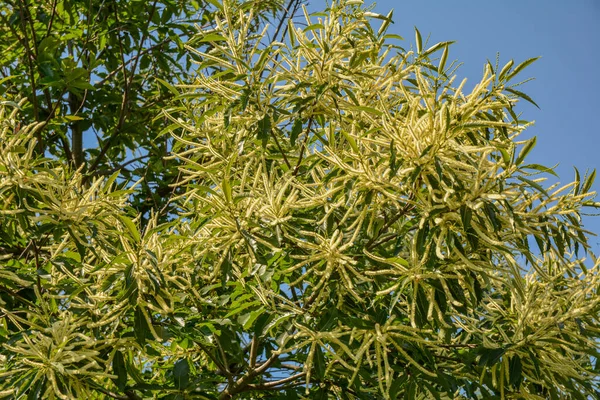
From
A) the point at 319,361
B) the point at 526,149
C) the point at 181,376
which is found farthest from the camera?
the point at 181,376

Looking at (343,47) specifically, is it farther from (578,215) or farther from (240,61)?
(578,215)

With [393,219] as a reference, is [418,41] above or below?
above

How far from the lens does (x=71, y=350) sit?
2.12 m

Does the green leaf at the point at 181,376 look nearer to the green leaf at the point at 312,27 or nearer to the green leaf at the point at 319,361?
the green leaf at the point at 319,361

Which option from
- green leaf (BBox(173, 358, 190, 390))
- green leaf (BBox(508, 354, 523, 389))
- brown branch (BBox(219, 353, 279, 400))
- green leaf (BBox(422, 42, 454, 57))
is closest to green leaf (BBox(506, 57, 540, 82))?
green leaf (BBox(422, 42, 454, 57))

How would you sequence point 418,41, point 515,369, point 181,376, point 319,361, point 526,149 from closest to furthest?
point 526,149
point 319,361
point 515,369
point 418,41
point 181,376

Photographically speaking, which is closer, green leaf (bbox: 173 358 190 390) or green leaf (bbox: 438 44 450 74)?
green leaf (bbox: 438 44 450 74)

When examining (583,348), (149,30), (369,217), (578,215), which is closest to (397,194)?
(369,217)

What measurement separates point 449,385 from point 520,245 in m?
0.50

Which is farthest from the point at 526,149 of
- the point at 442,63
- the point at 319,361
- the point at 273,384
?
the point at 273,384

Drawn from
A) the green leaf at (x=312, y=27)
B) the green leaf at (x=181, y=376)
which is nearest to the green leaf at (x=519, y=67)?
the green leaf at (x=312, y=27)

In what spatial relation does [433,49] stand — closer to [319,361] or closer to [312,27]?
[312,27]

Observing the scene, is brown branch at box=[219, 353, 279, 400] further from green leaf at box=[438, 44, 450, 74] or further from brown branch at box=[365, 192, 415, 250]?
green leaf at box=[438, 44, 450, 74]

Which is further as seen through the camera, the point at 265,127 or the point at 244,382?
the point at 244,382
